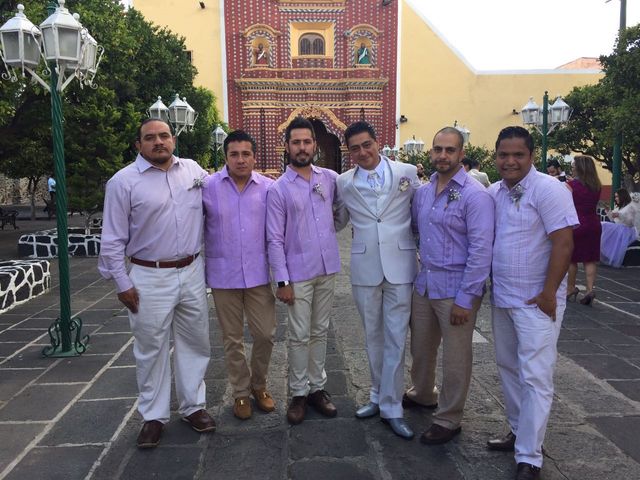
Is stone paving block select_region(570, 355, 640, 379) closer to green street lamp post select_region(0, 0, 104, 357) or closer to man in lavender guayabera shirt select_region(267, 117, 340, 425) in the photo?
man in lavender guayabera shirt select_region(267, 117, 340, 425)

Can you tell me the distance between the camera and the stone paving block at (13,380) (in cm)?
373

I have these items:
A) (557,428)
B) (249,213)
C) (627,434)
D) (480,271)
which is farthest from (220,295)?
(627,434)

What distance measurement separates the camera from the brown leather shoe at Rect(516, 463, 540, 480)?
251cm

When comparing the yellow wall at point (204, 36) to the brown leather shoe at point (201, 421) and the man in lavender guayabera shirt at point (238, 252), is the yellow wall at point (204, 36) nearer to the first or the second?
the man in lavender guayabera shirt at point (238, 252)

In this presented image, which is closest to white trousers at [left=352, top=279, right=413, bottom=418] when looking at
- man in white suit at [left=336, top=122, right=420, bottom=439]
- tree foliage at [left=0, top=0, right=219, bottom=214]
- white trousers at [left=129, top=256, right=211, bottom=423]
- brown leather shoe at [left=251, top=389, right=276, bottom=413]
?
man in white suit at [left=336, top=122, right=420, bottom=439]

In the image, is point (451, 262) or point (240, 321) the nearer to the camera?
point (451, 262)

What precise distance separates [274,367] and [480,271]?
205 centimetres

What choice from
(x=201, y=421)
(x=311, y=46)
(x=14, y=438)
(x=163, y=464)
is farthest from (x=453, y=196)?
(x=311, y=46)

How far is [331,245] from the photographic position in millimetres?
3238

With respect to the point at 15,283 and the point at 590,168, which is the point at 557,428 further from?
the point at 15,283

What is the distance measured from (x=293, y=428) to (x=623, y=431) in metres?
1.84

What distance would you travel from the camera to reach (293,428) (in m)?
3.14

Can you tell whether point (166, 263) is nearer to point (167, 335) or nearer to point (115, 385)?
point (167, 335)

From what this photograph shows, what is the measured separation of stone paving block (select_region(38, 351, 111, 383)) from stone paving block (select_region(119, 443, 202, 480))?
4.40ft
